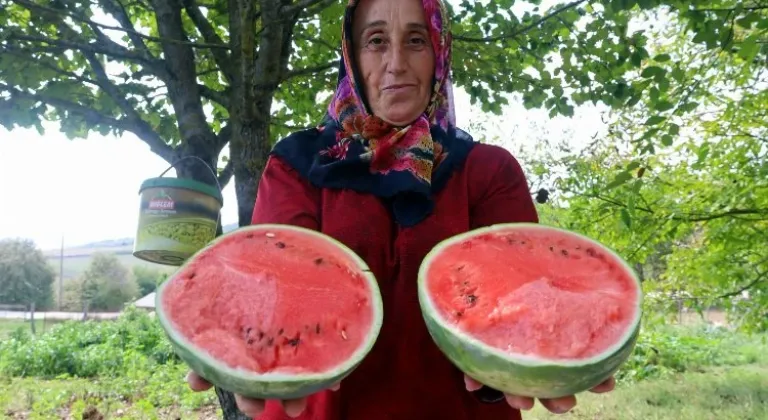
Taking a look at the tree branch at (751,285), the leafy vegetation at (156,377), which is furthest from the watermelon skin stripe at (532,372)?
the leafy vegetation at (156,377)

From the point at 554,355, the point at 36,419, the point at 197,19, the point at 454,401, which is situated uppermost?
the point at 197,19

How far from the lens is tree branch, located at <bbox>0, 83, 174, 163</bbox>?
3.02 meters

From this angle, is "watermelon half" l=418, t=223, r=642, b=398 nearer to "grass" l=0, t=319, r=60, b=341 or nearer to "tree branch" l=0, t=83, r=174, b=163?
"tree branch" l=0, t=83, r=174, b=163

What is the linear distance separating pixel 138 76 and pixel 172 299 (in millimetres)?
2663

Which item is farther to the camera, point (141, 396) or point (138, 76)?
point (141, 396)

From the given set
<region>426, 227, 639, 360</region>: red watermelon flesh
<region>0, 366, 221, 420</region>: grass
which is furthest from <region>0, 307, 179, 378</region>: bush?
<region>426, 227, 639, 360</region>: red watermelon flesh

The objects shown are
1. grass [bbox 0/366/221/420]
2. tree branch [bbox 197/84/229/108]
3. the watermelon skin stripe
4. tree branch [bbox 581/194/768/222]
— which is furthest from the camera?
grass [bbox 0/366/221/420]

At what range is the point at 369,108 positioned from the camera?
166cm

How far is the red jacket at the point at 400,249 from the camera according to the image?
1377 mm

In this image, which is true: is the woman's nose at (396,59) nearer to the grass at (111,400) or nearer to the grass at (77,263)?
the grass at (111,400)

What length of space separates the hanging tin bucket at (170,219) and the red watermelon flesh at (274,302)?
3.53 feet

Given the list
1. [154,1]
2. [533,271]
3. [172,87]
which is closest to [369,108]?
[533,271]

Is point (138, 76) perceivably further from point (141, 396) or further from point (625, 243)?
point (141, 396)

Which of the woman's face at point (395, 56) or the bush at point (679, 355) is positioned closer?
the woman's face at point (395, 56)
